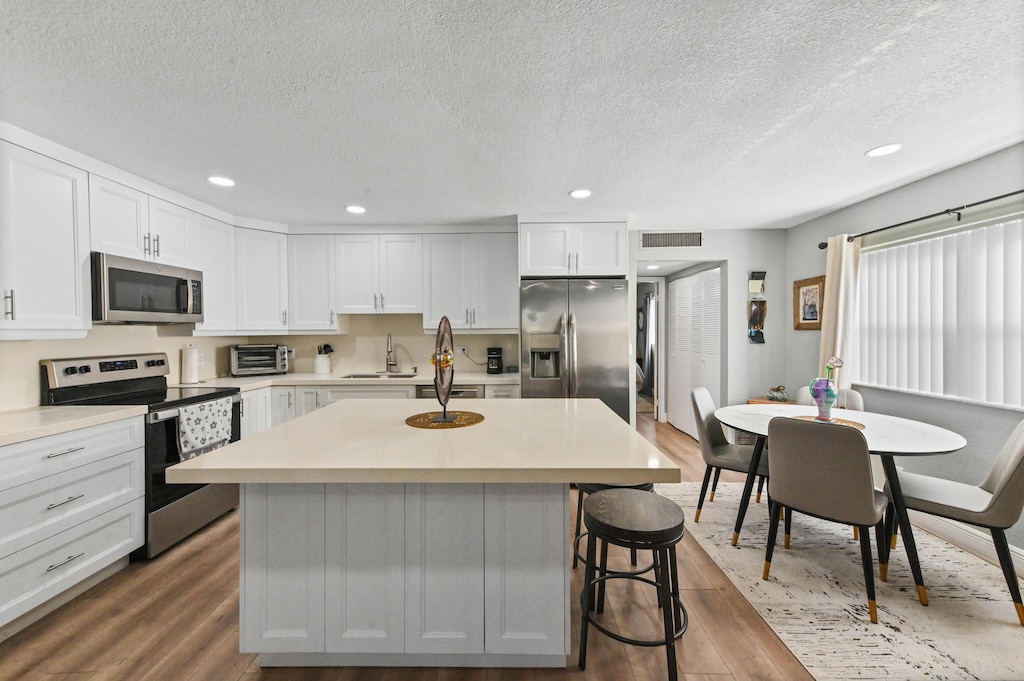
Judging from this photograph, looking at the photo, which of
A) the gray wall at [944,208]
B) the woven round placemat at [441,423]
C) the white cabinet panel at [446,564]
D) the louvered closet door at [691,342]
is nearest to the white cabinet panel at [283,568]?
the white cabinet panel at [446,564]

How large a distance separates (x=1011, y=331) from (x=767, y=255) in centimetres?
220

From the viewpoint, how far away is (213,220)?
11.6 feet

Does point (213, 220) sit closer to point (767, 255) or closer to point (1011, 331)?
point (767, 255)

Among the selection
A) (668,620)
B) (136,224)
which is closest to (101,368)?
(136,224)

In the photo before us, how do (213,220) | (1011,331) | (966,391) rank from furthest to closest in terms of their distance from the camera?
(213,220), (966,391), (1011,331)

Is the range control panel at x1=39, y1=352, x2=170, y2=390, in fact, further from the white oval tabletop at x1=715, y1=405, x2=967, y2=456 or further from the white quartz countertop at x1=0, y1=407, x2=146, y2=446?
the white oval tabletop at x1=715, y1=405, x2=967, y2=456

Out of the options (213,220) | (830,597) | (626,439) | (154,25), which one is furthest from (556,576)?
(213,220)

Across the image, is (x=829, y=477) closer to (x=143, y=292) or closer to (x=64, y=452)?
(x=64, y=452)

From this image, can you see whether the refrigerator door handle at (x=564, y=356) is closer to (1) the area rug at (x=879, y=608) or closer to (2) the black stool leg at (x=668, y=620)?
(1) the area rug at (x=879, y=608)

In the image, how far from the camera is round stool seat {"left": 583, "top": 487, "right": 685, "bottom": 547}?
1490 mm

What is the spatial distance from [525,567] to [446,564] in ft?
0.96

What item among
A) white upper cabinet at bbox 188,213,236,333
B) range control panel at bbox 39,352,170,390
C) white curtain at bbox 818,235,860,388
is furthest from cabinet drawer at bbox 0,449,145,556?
white curtain at bbox 818,235,860,388

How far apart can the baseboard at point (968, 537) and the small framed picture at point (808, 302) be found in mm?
1713

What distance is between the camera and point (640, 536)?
1480mm
